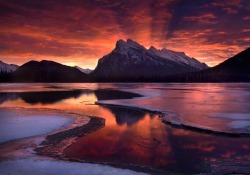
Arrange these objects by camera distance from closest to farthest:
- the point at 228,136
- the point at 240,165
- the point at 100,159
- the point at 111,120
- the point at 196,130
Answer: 1. the point at 240,165
2. the point at 100,159
3. the point at 228,136
4. the point at 196,130
5. the point at 111,120

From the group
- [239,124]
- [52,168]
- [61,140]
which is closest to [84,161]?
[52,168]

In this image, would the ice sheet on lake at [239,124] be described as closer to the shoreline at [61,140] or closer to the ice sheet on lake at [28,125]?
the shoreline at [61,140]

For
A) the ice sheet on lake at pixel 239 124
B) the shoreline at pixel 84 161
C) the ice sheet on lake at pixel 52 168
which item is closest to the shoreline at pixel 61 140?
the shoreline at pixel 84 161

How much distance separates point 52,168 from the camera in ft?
33.5

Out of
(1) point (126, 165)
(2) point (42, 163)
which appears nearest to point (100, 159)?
(1) point (126, 165)

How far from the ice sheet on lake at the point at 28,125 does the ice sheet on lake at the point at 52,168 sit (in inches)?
165

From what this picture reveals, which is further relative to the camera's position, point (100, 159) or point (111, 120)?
point (111, 120)

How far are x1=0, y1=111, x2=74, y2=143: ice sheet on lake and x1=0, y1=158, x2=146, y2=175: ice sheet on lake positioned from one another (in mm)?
4180

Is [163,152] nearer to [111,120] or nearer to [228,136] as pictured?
[228,136]

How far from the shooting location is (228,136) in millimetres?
15922

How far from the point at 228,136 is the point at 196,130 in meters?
2.06

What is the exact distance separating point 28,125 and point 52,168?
9.06m

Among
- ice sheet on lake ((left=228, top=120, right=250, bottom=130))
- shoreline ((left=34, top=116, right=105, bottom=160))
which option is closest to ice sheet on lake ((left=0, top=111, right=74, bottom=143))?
shoreline ((left=34, top=116, right=105, bottom=160))

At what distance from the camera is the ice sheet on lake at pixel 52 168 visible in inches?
383
